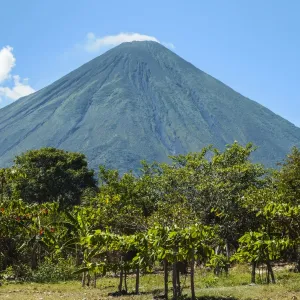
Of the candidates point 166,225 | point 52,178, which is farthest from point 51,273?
point 52,178

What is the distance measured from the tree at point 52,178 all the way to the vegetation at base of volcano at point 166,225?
27cm

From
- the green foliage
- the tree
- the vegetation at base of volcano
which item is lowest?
the green foliage

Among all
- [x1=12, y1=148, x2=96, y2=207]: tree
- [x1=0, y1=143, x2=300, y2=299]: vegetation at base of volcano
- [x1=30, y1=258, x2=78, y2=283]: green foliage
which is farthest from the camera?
[x1=12, y1=148, x2=96, y2=207]: tree

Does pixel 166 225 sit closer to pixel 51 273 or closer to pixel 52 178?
pixel 51 273

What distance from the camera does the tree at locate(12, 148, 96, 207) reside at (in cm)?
5550

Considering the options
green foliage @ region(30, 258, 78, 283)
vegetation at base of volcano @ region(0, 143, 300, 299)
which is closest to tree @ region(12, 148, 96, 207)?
vegetation at base of volcano @ region(0, 143, 300, 299)

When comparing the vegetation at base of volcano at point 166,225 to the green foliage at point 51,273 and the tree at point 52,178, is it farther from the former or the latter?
the tree at point 52,178

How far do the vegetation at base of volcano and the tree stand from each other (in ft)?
0.89

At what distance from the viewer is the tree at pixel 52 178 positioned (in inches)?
2185

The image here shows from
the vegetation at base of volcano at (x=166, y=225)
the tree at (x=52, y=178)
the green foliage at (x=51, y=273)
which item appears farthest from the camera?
the tree at (x=52, y=178)

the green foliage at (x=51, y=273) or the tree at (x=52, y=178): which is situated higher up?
the tree at (x=52, y=178)

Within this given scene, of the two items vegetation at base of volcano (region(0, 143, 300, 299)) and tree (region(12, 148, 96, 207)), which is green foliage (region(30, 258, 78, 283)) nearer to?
vegetation at base of volcano (region(0, 143, 300, 299))

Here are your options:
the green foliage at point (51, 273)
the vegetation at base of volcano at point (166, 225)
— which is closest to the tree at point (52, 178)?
the vegetation at base of volcano at point (166, 225)

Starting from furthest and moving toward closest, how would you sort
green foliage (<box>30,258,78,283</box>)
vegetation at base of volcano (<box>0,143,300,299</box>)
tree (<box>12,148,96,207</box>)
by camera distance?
1. tree (<box>12,148,96,207</box>)
2. green foliage (<box>30,258,78,283</box>)
3. vegetation at base of volcano (<box>0,143,300,299</box>)
